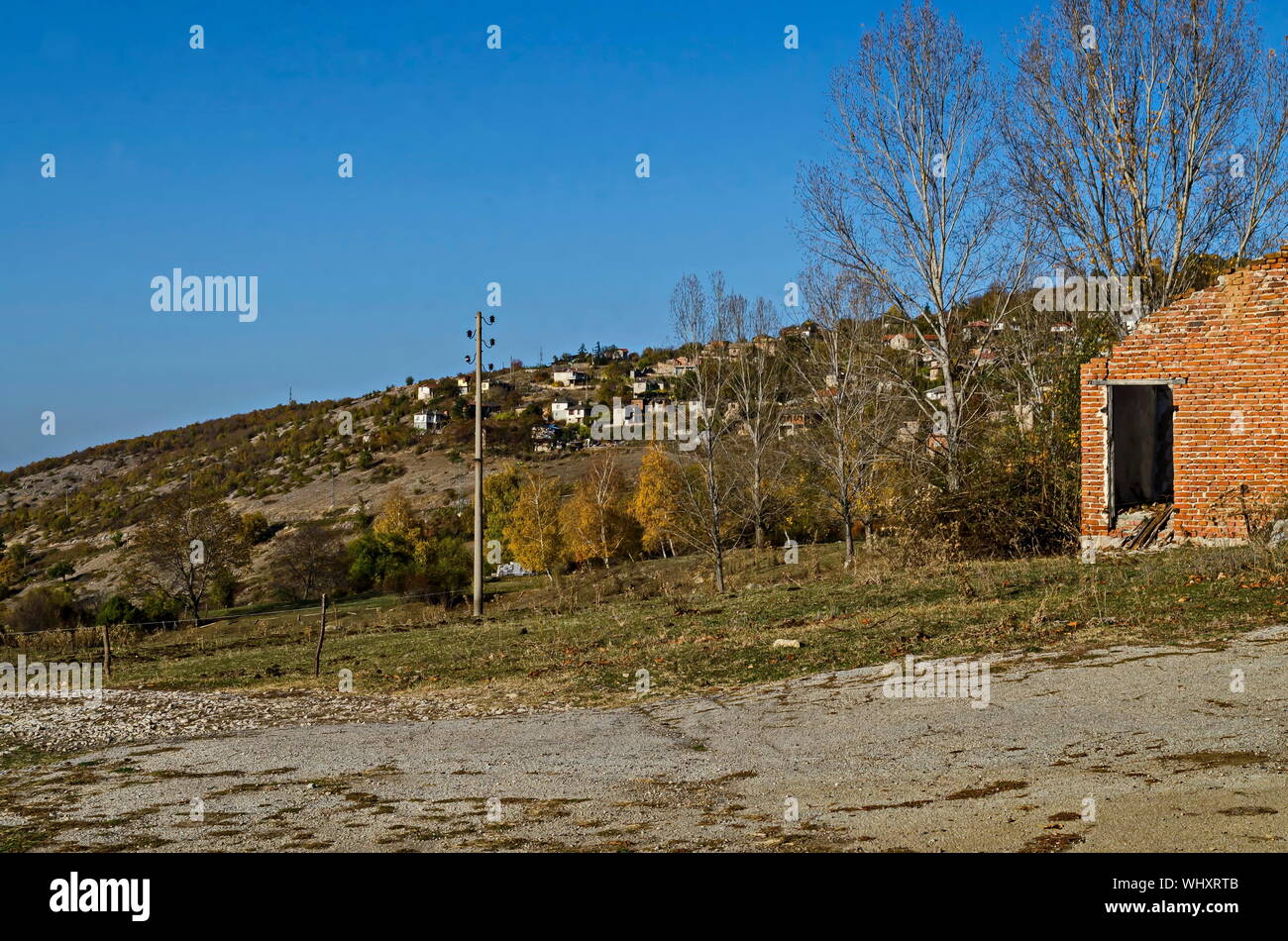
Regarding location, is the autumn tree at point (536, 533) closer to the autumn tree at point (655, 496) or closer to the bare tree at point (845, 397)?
the autumn tree at point (655, 496)

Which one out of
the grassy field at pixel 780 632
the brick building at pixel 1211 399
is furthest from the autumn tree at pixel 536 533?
the brick building at pixel 1211 399

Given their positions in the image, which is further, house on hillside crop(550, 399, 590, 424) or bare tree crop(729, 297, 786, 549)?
house on hillside crop(550, 399, 590, 424)

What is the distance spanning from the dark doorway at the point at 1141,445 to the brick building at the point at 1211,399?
1.59 feet

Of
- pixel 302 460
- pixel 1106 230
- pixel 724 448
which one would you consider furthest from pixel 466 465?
pixel 1106 230

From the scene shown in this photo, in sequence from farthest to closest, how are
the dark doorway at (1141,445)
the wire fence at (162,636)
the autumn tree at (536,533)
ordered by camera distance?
the autumn tree at (536,533), the wire fence at (162,636), the dark doorway at (1141,445)

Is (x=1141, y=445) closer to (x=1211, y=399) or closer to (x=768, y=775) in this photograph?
(x=1211, y=399)

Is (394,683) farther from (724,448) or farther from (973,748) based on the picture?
(724,448)

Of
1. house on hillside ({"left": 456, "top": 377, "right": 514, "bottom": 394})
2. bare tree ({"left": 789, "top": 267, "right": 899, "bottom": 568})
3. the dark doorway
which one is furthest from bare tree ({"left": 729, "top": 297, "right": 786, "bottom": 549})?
house on hillside ({"left": 456, "top": 377, "right": 514, "bottom": 394})

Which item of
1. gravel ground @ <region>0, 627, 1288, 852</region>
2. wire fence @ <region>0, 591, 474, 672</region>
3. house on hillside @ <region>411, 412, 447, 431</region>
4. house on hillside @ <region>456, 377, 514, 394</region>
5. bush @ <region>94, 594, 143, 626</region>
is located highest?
house on hillside @ <region>456, 377, 514, 394</region>

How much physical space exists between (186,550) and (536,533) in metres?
18.8

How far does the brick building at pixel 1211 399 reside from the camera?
18.2 m

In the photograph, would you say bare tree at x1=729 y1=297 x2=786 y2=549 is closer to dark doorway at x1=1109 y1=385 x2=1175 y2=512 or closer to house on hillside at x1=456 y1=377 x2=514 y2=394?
dark doorway at x1=1109 y1=385 x2=1175 y2=512

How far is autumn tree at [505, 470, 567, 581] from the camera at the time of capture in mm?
61219

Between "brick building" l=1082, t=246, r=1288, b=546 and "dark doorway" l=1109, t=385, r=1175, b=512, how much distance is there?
1.59ft
